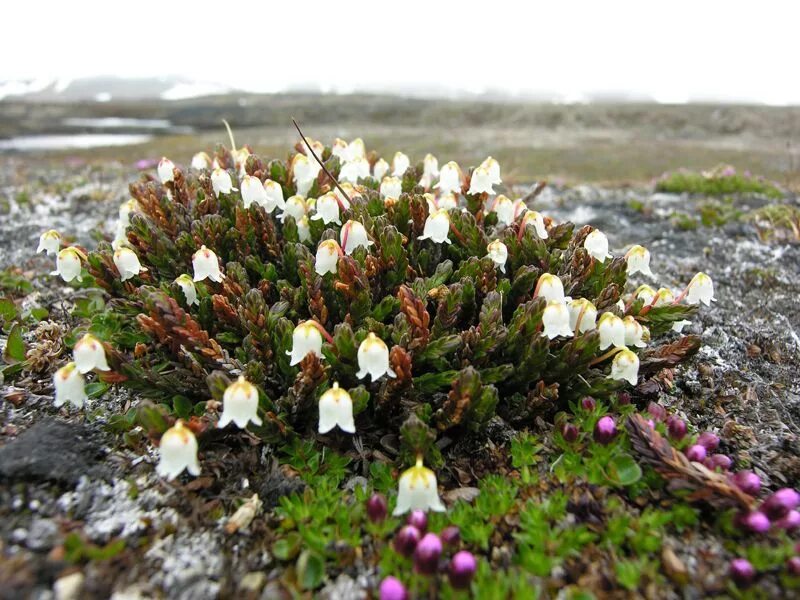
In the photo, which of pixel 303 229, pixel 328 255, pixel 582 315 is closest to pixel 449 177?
pixel 303 229

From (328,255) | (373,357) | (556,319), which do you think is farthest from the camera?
(328,255)

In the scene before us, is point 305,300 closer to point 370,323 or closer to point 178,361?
point 370,323

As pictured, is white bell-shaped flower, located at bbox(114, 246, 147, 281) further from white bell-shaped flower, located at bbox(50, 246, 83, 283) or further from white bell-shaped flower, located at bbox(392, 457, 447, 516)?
white bell-shaped flower, located at bbox(392, 457, 447, 516)

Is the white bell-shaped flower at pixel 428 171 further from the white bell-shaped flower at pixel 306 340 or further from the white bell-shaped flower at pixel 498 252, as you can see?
the white bell-shaped flower at pixel 306 340

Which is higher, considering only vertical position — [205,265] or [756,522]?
[205,265]

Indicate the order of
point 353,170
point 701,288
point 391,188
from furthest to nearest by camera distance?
point 353,170 < point 391,188 < point 701,288

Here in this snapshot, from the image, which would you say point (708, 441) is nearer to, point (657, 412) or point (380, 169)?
point (657, 412)

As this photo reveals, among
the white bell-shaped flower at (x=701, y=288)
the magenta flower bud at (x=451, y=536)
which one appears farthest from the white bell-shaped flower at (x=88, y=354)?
the white bell-shaped flower at (x=701, y=288)
